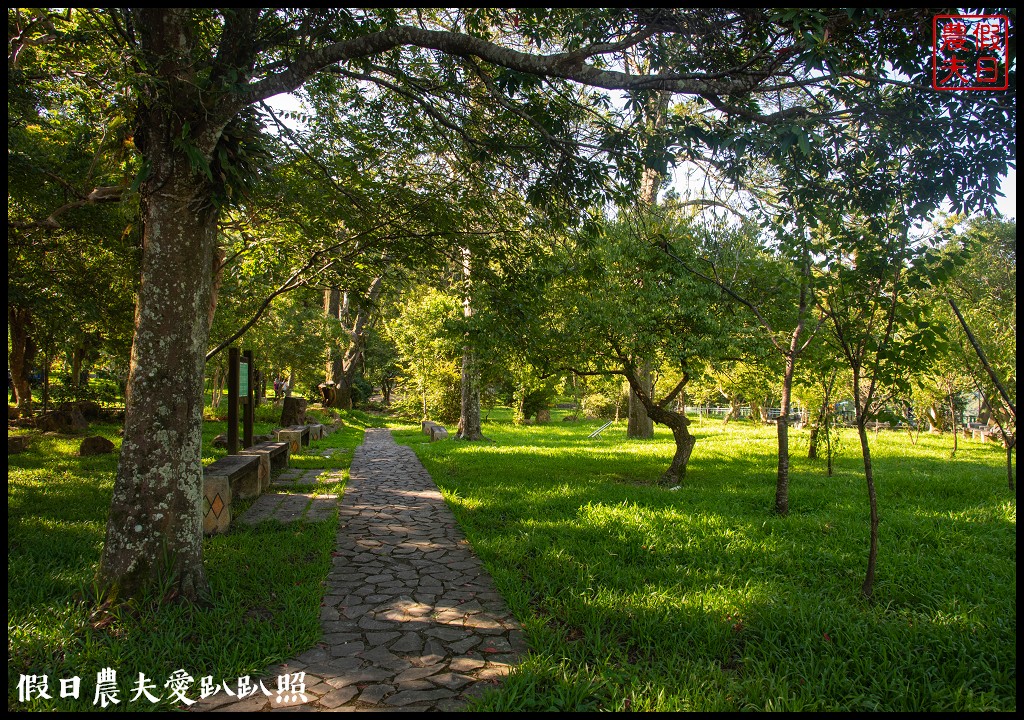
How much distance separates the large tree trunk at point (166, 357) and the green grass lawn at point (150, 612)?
0.29m

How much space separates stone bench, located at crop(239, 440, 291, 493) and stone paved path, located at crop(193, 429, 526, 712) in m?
2.46

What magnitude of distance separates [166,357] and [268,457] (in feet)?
17.3

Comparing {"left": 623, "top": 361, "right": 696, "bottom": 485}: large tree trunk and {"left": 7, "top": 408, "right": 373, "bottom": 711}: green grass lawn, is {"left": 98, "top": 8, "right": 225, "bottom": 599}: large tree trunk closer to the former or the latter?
{"left": 7, "top": 408, "right": 373, "bottom": 711}: green grass lawn

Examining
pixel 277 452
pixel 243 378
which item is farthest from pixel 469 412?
pixel 243 378

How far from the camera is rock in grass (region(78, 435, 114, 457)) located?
36.4ft

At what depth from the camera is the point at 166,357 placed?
404 centimetres

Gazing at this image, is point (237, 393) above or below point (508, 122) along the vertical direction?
below

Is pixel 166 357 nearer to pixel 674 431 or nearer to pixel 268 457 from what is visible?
pixel 268 457

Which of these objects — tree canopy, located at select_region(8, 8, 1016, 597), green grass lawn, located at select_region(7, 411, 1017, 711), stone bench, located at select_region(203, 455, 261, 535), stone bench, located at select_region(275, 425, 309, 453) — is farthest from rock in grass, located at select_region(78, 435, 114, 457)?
tree canopy, located at select_region(8, 8, 1016, 597)

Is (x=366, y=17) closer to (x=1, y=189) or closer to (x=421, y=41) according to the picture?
(x=421, y=41)

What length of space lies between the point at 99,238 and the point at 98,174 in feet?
6.18

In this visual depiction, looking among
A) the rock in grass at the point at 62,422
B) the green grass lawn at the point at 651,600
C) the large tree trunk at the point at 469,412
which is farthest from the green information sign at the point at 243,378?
the rock in grass at the point at 62,422

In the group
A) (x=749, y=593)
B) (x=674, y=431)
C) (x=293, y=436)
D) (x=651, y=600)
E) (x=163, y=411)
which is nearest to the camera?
(x=163, y=411)

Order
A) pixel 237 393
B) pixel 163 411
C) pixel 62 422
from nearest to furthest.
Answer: pixel 163 411, pixel 237 393, pixel 62 422
